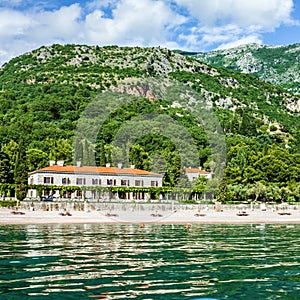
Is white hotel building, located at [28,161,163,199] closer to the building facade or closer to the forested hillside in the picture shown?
the forested hillside

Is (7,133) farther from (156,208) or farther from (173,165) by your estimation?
(156,208)

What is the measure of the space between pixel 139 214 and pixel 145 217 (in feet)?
8.22

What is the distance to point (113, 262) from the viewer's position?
17.2 meters

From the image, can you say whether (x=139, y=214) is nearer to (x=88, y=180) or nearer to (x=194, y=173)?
(x=88, y=180)

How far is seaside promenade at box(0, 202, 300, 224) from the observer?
1764 inches

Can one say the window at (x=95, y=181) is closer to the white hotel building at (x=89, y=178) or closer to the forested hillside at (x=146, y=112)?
the white hotel building at (x=89, y=178)

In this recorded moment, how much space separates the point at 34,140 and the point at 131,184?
38933 millimetres

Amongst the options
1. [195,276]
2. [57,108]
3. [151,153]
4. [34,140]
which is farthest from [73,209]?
[57,108]

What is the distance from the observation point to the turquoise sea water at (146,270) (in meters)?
12.3

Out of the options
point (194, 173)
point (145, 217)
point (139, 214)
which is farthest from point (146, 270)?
point (194, 173)

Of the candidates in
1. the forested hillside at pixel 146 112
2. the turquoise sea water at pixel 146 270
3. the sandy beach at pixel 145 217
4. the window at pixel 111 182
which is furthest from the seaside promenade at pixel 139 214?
the turquoise sea water at pixel 146 270

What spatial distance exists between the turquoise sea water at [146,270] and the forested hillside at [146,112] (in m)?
37.7

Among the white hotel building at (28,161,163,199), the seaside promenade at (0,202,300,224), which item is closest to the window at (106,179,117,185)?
the white hotel building at (28,161,163,199)

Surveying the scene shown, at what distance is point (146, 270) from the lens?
15625 mm
